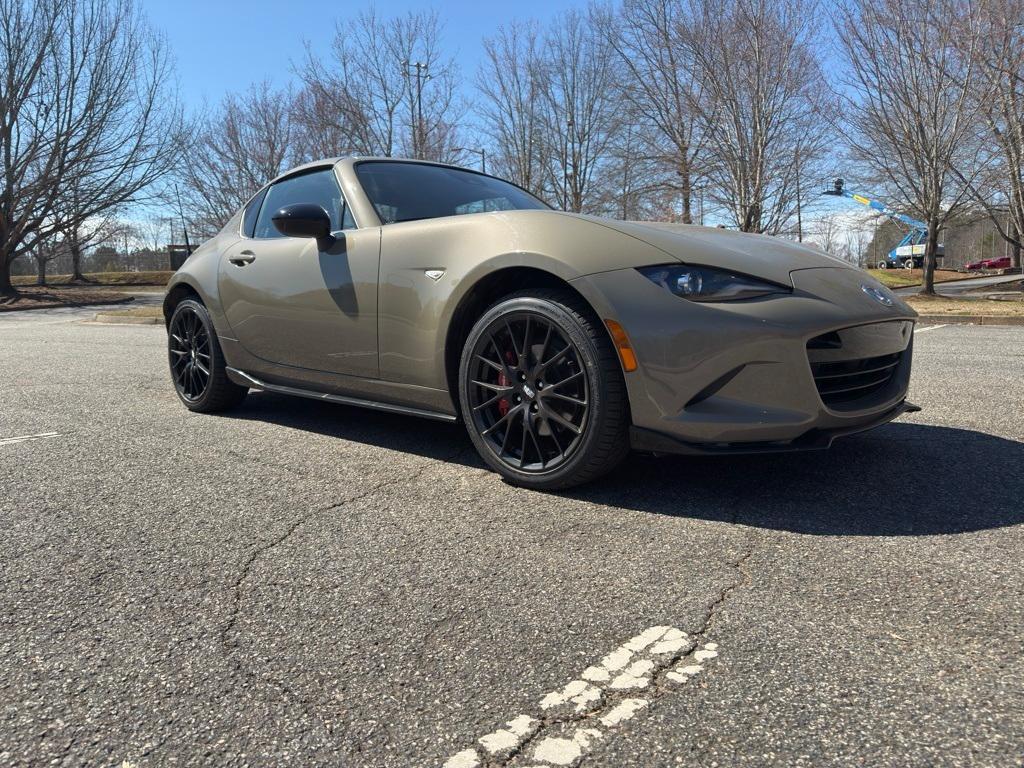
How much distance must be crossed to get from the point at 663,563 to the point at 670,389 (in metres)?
0.61

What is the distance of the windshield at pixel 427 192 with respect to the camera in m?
3.59

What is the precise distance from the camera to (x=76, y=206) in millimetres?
24641

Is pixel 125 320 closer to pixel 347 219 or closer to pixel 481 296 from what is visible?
pixel 347 219

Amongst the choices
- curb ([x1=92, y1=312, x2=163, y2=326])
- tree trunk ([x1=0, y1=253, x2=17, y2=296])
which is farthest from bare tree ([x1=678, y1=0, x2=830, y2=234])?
tree trunk ([x1=0, y1=253, x2=17, y2=296])

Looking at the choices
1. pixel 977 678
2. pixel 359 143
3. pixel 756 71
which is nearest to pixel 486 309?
pixel 977 678

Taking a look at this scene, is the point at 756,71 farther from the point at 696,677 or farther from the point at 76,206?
the point at 76,206

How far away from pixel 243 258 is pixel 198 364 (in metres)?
0.82

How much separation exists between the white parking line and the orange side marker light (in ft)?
3.26

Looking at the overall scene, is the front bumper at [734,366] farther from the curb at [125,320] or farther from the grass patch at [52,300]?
the grass patch at [52,300]

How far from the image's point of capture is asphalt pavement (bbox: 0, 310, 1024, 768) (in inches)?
54.3

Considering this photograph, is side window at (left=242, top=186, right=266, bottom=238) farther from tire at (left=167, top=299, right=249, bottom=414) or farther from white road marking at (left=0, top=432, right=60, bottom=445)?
white road marking at (left=0, top=432, right=60, bottom=445)

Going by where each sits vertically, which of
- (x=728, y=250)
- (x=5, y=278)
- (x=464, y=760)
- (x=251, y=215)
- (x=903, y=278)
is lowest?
(x=464, y=760)

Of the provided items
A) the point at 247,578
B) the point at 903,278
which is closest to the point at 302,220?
the point at 247,578

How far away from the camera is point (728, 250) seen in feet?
8.88
